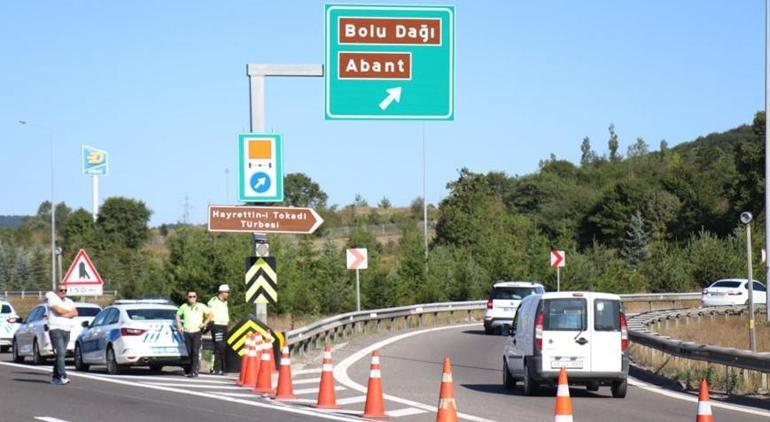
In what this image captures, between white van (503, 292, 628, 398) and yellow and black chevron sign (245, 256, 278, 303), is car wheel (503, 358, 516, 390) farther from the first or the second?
yellow and black chevron sign (245, 256, 278, 303)

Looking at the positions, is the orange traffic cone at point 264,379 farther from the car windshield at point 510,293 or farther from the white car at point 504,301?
the car windshield at point 510,293

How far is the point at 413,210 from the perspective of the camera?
182 meters

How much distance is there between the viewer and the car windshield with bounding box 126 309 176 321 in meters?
25.0

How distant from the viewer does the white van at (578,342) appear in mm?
19844

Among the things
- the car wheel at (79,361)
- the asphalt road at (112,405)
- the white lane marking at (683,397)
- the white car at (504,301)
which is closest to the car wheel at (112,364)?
the car wheel at (79,361)

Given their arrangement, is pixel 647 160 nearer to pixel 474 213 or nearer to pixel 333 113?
pixel 474 213

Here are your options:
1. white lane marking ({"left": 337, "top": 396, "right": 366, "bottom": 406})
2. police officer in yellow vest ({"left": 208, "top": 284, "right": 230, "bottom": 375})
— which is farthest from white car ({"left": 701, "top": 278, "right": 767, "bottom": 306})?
white lane marking ({"left": 337, "top": 396, "right": 366, "bottom": 406})

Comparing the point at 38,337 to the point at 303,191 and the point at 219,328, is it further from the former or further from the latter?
the point at 303,191

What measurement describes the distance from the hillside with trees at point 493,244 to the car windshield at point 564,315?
42.5 metres

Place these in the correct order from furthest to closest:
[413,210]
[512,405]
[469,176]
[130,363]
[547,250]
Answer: [413,210] < [469,176] < [547,250] < [130,363] < [512,405]

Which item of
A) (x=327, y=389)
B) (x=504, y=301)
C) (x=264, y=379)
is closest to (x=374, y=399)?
(x=327, y=389)

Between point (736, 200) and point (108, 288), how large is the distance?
46.7 m

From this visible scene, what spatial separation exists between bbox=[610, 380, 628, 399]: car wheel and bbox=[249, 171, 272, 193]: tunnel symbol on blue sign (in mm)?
8230

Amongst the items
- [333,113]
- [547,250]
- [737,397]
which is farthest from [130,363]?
[547,250]
